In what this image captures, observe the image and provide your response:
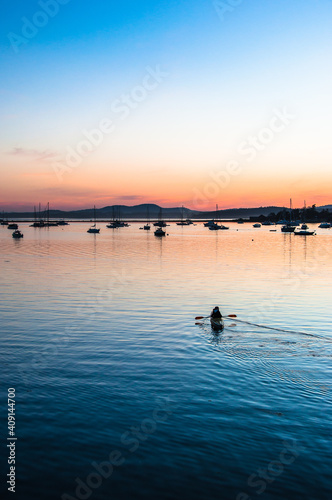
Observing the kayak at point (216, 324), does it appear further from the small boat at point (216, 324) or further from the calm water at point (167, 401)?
the calm water at point (167, 401)

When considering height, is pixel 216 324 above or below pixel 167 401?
above

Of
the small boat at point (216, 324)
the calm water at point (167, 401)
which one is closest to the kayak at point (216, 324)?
the small boat at point (216, 324)

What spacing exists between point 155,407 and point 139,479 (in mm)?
4543

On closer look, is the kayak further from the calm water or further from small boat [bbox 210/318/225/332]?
the calm water

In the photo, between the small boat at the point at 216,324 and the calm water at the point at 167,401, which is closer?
the calm water at the point at 167,401

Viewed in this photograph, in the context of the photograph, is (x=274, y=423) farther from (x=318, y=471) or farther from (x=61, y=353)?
(x=61, y=353)

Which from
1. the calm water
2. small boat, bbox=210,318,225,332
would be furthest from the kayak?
the calm water

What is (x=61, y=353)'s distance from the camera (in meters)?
24.9

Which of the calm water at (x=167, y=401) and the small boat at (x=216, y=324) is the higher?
the small boat at (x=216, y=324)

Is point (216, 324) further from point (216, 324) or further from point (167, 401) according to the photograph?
point (167, 401)

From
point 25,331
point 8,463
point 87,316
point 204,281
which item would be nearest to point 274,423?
point 8,463

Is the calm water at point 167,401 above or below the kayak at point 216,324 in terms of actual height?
below

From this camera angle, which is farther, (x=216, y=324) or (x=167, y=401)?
(x=216, y=324)

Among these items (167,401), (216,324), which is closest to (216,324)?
(216,324)
